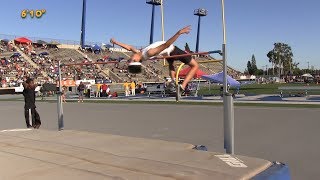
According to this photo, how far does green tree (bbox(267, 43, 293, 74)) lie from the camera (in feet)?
324

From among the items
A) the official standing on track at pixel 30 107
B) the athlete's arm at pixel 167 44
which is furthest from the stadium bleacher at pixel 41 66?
the athlete's arm at pixel 167 44

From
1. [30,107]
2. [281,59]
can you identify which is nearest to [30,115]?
[30,107]

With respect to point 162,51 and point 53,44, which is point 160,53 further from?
point 53,44

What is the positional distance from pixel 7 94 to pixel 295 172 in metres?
37.8

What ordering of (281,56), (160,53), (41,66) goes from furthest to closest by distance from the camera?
Answer: (281,56) → (41,66) → (160,53)

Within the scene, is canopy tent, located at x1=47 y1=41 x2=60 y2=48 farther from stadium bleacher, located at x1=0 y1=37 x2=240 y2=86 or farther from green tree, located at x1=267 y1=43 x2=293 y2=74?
green tree, located at x1=267 y1=43 x2=293 y2=74

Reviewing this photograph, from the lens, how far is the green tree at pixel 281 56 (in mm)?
98875

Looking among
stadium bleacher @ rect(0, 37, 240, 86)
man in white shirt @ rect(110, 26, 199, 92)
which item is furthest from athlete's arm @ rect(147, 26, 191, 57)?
stadium bleacher @ rect(0, 37, 240, 86)

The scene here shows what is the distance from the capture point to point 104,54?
80.7 ft

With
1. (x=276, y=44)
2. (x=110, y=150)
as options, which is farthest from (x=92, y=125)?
(x=276, y=44)

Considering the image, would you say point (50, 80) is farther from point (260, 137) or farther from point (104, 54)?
point (260, 137)

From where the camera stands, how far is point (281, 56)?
99.6m

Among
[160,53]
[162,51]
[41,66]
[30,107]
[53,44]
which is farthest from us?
[53,44]

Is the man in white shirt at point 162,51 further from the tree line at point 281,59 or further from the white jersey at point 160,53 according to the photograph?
the tree line at point 281,59
